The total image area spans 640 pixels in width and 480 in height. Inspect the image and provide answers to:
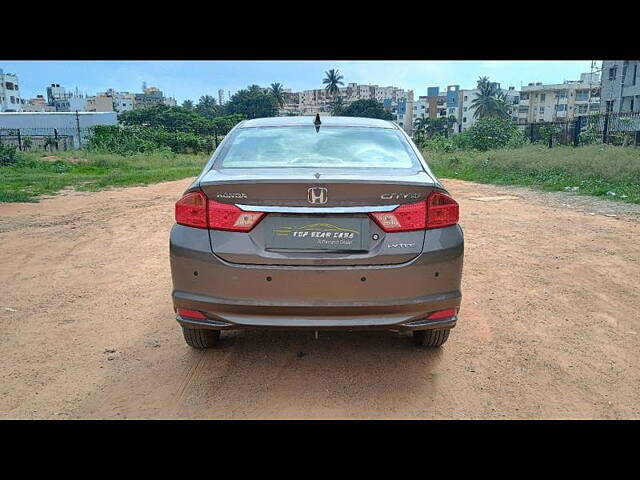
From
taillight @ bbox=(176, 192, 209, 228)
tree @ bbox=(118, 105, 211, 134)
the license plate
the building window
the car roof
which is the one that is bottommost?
the license plate

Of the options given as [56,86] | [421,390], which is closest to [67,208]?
[421,390]

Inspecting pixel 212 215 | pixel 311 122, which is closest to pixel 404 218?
pixel 212 215

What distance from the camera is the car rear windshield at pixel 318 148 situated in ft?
11.5

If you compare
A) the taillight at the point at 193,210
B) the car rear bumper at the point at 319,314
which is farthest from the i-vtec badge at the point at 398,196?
the taillight at the point at 193,210

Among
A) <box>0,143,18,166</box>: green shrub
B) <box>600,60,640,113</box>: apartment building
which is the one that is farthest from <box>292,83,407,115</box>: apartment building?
<box>0,143,18,166</box>: green shrub

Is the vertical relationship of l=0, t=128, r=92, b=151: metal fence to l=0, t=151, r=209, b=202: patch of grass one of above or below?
above

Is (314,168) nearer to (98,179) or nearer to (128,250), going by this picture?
(128,250)

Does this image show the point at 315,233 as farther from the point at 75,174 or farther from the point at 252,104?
the point at 252,104

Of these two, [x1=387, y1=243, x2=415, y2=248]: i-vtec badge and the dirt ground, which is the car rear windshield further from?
the dirt ground

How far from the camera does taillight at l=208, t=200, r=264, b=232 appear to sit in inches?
118

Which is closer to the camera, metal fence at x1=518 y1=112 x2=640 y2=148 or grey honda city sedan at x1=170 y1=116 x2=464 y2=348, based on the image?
grey honda city sedan at x1=170 y1=116 x2=464 y2=348

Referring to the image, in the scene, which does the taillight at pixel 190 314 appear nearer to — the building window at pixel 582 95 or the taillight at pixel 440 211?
the taillight at pixel 440 211

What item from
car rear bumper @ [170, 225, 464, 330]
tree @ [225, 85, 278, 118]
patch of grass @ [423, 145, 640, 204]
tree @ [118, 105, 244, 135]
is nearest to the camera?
car rear bumper @ [170, 225, 464, 330]

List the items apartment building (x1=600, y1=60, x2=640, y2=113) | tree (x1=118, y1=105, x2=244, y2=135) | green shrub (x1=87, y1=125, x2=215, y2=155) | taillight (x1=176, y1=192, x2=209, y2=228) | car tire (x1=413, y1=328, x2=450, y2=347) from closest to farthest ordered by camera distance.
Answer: taillight (x1=176, y1=192, x2=209, y2=228)
car tire (x1=413, y1=328, x2=450, y2=347)
green shrub (x1=87, y1=125, x2=215, y2=155)
apartment building (x1=600, y1=60, x2=640, y2=113)
tree (x1=118, y1=105, x2=244, y2=135)
